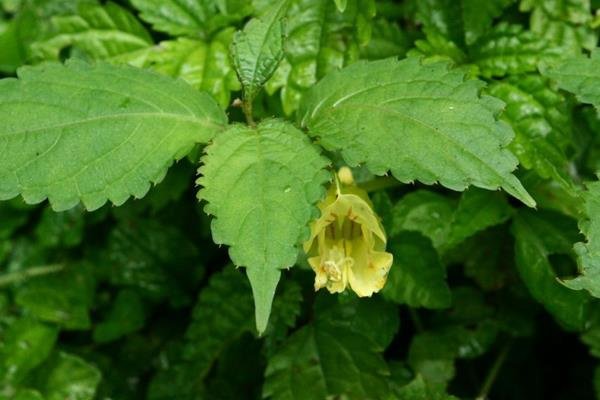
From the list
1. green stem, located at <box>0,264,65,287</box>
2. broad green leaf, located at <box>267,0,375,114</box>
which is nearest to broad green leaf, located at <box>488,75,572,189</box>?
broad green leaf, located at <box>267,0,375,114</box>

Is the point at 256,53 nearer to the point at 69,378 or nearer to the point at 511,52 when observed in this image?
the point at 511,52

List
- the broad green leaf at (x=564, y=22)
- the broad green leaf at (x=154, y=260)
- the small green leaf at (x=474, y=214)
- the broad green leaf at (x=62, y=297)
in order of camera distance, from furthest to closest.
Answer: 1. the broad green leaf at (x=154, y=260)
2. the broad green leaf at (x=62, y=297)
3. the broad green leaf at (x=564, y=22)
4. the small green leaf at (x=474, y=214)

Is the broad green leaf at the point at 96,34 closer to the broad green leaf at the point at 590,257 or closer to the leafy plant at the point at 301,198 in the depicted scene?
the leafy plant at the point at 301,198

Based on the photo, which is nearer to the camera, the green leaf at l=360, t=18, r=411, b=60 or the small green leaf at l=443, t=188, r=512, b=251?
the small green leaf at l=443, t=188, r=512, b=251

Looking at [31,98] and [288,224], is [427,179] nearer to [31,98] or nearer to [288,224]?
[288,224]

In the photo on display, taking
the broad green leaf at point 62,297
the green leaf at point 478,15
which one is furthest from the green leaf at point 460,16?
the broad green leaf at point 62,297

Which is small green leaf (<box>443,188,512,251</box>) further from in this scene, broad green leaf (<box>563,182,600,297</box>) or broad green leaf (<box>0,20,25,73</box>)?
broad green leaf (<box>0,20,25,73</box>)

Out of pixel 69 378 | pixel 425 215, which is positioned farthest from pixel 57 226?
pixel 425 215

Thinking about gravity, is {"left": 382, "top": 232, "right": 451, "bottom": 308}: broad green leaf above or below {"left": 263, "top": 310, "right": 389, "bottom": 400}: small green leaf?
above
